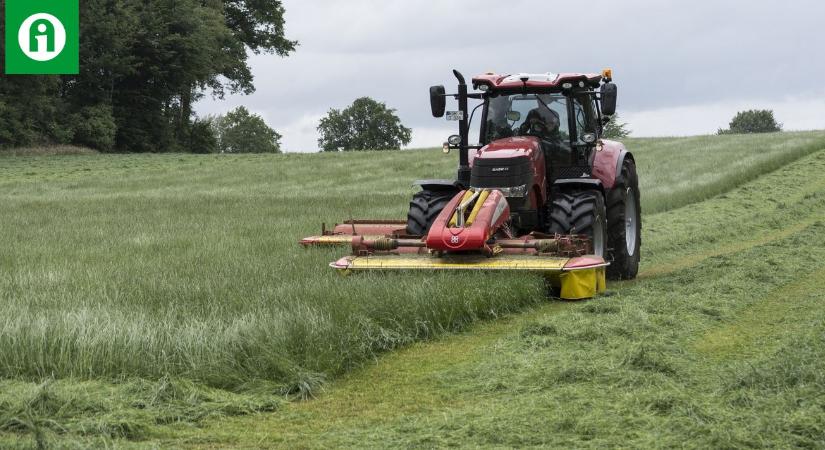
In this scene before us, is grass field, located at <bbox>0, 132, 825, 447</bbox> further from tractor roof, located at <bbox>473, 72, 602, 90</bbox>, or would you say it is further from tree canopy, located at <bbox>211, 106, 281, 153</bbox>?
tree canopy, located at <bbox>211, 106, 281, 153</bbox>

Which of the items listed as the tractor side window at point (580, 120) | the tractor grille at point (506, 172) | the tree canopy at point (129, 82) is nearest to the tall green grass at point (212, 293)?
the tractor grille at point (506, 172)

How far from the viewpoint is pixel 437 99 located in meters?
10.9

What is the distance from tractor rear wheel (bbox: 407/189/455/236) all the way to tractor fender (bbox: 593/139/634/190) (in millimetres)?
1738

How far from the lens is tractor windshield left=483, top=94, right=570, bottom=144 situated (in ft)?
37.0

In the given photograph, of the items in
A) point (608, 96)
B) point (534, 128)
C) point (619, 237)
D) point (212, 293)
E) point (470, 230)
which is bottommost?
point (212, 293)

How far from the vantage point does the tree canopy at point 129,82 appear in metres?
48.7

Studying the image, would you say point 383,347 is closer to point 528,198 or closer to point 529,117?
point 528,198

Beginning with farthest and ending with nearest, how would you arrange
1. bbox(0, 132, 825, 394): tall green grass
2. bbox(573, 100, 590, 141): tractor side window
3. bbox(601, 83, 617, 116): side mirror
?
bbox(573, 100, 590, 141): tractor side window
bbox(601, 83, 617, 116): side mirror
bbox(0, 132, 825, 394): tall green grass

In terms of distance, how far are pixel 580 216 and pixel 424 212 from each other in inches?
67.5

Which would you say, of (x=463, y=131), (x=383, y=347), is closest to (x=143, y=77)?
(x=463, y=131)

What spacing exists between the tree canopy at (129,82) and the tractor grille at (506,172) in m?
40.0

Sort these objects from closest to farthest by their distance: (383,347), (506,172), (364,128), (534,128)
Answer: (383,347)
(506,172)
(534,128)
(364,128)

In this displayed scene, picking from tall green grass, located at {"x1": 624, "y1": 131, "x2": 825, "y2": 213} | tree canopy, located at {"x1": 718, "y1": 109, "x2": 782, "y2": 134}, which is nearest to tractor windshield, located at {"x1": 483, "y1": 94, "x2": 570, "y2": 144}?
tall green grass, located at {"x1": 624, "y1": 131, "x2": 825, "y2": 213}

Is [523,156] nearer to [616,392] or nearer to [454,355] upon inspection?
[454,355]
